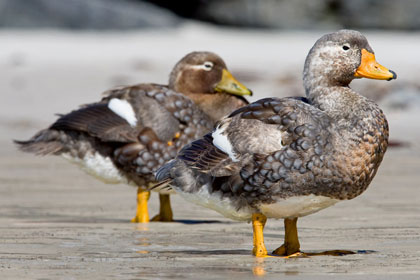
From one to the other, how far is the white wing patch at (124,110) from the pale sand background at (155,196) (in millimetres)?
730

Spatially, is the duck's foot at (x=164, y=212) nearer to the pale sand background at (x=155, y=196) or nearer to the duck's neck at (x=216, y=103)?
the pale sand background at (x=155, y=196)

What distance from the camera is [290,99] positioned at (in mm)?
5719

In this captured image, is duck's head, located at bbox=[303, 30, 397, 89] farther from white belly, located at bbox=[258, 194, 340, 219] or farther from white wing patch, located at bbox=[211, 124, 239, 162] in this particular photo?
white belly, located at bbox=[258, 194, 340, 219]

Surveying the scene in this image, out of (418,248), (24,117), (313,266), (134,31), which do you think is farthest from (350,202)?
(134,31)

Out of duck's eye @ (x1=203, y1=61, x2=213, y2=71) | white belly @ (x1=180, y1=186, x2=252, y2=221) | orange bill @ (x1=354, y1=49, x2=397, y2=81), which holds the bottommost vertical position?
white belly @ (x1=180, y1=186, x2=252, y2=221)

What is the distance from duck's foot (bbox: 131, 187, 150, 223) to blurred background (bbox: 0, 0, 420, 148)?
5.35m

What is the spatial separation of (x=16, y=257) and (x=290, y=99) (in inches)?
68.9

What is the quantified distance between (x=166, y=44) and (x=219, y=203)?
10896mm

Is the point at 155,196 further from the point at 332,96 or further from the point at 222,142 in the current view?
the point at 332,96

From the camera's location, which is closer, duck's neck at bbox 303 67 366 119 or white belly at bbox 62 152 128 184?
duck's neck at bbox 303 67 366 119

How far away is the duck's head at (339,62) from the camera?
5.78m

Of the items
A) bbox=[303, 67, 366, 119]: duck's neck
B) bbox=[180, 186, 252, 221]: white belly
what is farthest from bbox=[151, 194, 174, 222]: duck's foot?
bbox=[303, 67, 366, 119]: duck's neck

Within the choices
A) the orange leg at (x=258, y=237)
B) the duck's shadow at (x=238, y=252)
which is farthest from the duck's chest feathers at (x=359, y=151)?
the orange leg at (x=258, y=237)

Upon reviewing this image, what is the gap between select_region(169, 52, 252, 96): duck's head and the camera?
7.91m
